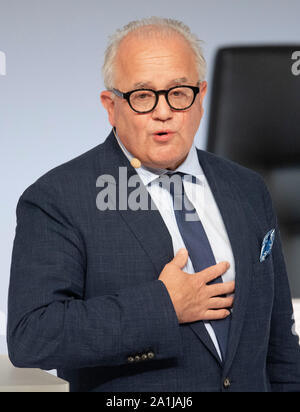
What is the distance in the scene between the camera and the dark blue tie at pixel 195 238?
133cm

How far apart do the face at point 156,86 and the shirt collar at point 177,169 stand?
0.06 feet

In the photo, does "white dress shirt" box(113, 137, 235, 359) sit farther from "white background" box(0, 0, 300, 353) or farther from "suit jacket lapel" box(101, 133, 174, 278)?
"white background" box(0, 0, 300, 353)

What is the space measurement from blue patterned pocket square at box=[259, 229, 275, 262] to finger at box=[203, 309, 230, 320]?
0.55 ft

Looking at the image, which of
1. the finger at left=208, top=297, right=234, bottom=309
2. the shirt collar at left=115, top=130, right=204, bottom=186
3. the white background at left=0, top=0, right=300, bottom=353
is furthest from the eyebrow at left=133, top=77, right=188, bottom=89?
the white background at left=0, top=0, right=300, bottom=353

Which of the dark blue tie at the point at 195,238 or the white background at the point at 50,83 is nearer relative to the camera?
the dark blue tie at the point at 195,238

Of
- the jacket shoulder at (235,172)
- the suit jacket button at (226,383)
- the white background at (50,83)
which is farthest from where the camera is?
the white background at (50,83)

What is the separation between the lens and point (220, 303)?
1312mm

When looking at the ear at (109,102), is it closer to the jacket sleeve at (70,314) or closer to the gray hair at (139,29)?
the gray hair at (139,29)

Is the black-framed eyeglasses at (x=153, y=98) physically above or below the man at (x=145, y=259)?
above

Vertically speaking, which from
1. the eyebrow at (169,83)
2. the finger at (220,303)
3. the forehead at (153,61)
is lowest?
the finger at (220,303)

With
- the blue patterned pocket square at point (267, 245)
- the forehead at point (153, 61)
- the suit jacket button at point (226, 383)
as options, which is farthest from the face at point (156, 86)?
the suit jacket button at point (226, 383)

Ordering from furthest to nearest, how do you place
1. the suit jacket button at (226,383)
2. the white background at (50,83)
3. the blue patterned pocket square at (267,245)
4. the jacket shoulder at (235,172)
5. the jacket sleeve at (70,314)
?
the white background at (50,83) < the jacket shoulder at (235,172) < the blue patterned pocket square at (267,245) < the suit jacket button at (226,383) < the jacket sleeve at (70,314)

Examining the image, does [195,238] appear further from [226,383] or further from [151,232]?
[226,383]

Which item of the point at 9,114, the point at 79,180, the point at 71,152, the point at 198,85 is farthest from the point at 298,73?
the point at 79,180
